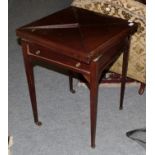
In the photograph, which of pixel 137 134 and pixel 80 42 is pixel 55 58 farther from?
pixel 137 134

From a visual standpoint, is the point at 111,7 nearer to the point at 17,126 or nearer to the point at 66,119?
the point at 66,119

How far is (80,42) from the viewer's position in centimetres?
157

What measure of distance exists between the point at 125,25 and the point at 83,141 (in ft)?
2.37

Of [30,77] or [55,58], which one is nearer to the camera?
[55,58]

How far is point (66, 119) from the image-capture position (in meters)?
2.10

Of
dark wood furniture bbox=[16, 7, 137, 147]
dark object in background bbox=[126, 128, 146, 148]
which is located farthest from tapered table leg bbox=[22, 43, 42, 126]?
dark object in background bbox=[126, 128, 146, 148]

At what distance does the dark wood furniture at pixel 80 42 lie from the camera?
156 cm

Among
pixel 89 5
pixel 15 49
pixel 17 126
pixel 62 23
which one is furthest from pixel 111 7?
pixel 15 49

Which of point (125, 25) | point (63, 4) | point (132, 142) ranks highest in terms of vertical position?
Result: point (125, 25)

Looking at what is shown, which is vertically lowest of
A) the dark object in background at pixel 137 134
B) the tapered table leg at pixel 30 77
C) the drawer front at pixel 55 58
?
the dark object in background at pixel 137 134

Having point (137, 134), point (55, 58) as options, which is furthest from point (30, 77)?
point (137, 134)

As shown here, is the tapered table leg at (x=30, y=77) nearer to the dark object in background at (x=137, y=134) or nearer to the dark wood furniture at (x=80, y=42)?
the dark wood furniture at (x=80, y=42)

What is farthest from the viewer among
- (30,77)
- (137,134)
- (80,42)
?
(137,134)

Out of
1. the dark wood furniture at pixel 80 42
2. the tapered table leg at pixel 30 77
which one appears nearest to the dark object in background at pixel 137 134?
the dark wood furniture at pixel 80 42
